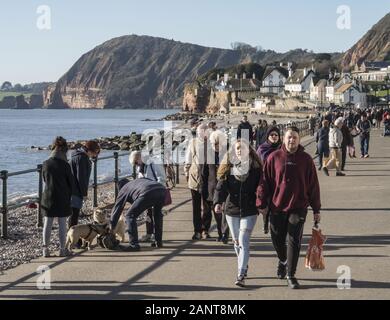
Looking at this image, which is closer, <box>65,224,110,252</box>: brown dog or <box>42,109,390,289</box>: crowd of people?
<box>42,109,390,289</box>: crowd of people

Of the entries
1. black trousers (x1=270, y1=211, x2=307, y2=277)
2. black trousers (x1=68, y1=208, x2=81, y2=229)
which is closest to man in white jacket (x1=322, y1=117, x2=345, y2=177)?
black trousers (x1=68, y1=208, x2=81, y2=229)

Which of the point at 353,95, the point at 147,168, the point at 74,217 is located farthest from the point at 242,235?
the point at 353,95

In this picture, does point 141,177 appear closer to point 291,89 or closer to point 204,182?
point 204,182

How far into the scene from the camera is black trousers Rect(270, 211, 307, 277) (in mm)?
8086

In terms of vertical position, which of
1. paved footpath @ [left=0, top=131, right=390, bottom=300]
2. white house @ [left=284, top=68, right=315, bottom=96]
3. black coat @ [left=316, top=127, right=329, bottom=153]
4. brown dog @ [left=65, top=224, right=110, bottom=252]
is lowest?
paved footpath @ [left=0, top=131, right=390, bottom=300]

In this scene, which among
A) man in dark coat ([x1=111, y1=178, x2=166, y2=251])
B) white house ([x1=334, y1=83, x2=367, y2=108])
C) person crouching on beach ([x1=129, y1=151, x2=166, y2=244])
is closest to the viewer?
man in dark coat ([x1=111, y1=178, x2=166, y2=251])

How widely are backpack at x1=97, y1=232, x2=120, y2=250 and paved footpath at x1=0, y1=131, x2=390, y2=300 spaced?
0.14 meters

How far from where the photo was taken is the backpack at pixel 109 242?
10539 mm

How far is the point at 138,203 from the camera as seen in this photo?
34.3 ft

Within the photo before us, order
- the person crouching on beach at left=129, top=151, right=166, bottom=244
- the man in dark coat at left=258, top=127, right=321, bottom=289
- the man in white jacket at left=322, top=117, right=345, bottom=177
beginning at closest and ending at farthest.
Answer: the man in dark coat at left=258, top=127, right=321, bottom=289 < the person crouching on beach at left=129, top=151, right=166, bottom=244 < the man in white jacket at left=322, top=117, right=345, bottom=177

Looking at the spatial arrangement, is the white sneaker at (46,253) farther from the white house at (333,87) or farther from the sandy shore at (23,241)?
the white house at (333,87)

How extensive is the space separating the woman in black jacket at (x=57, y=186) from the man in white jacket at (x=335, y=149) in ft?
40.5

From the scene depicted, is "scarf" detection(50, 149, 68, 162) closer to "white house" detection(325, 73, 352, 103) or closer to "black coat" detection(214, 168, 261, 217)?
"black coat" detection(214, 168, 261, 217)

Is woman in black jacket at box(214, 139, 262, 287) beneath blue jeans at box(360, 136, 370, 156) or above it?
above
